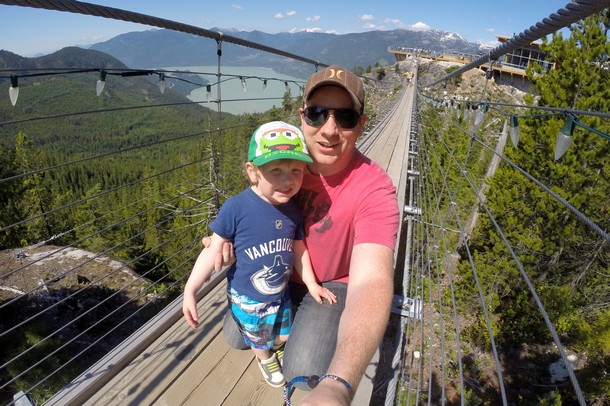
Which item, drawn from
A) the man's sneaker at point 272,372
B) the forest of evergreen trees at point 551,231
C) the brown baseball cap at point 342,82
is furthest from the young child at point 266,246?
the forest of evergreen trees at point 551,231

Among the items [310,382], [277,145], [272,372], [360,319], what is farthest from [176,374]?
[277,145]

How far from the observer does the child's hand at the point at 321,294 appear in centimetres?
171

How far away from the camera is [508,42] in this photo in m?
2.07

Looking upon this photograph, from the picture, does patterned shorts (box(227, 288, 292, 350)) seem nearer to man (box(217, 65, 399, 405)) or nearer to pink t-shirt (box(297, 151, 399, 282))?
man (box(217, 65, 399, 405))

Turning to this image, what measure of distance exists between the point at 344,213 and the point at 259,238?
40cm

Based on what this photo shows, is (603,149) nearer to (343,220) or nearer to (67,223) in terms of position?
(343,220)

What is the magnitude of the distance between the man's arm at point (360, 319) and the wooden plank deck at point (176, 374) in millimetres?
540

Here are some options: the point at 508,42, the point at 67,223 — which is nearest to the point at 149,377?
the point at 508,42

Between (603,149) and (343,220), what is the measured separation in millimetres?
10862

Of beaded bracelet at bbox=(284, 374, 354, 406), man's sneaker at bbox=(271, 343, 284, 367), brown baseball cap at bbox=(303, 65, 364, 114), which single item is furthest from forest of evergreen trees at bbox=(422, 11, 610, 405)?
brown baseball cap at bbox=(303, 65, 364, 114)

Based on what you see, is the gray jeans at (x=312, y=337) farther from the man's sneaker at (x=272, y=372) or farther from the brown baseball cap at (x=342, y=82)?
the brown baseball cap at (x=342, y=82)

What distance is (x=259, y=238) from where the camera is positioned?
1604 millimetres

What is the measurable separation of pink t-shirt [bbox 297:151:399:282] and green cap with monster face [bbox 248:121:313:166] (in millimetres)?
261

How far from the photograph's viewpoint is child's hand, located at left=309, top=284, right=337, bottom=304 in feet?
5.61
